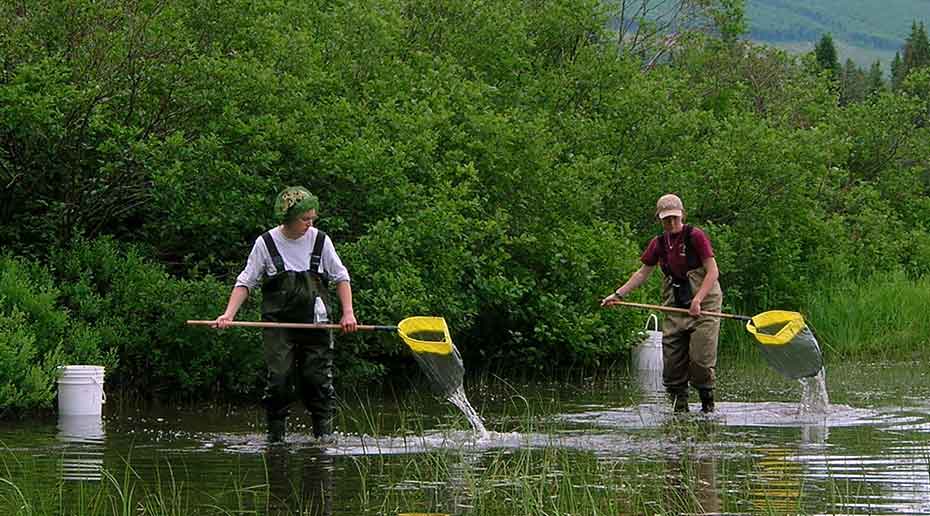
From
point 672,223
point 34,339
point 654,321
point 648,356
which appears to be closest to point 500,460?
point 672,223

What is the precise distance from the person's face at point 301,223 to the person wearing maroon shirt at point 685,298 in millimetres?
3105

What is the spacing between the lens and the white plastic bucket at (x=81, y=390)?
43.0ft

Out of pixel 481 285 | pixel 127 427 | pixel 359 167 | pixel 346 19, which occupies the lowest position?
pixel 127 427

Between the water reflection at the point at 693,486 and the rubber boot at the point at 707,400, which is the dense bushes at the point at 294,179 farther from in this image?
the water reflection at the point at 693,486

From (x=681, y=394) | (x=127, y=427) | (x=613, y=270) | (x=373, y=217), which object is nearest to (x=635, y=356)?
(x=613, y=270)

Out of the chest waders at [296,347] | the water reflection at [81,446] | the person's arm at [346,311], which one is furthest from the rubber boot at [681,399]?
the water reflection at [81,446]

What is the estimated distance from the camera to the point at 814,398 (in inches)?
516

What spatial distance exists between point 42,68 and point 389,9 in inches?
216

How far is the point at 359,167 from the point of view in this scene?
15.6m

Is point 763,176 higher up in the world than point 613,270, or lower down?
higher up

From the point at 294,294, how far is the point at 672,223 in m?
3.36

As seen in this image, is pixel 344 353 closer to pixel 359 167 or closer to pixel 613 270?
pixel 359 167

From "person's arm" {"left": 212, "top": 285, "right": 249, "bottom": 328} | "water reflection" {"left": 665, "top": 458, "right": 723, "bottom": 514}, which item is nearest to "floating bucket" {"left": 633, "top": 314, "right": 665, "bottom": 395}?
"person's arm" {"left": 212, "top": 285, "right": 249, "bottom": 328}

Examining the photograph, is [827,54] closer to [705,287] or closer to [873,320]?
[873,320]
